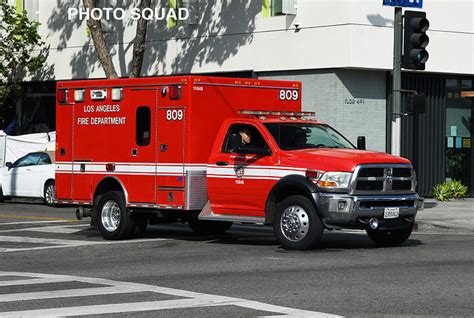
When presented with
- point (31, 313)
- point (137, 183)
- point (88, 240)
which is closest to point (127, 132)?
point (137, 183)

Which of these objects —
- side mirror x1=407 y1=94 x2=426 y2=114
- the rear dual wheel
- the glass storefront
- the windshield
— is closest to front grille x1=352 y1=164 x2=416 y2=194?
the windshield

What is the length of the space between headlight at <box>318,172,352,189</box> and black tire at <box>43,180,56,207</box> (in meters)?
15.0

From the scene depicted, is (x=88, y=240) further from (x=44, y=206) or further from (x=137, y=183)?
(x=44, y=206)

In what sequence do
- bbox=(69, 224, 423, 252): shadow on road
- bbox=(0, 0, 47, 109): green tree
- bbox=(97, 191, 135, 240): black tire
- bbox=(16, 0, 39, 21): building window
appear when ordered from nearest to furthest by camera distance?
bbox=(69, 224, 423, 252): shadow on road
bbox=(97, 191, 135, 240): black tire
bbox=(0, 0, 47, 109): green tree
bbox=(16, 0, 39, 21): building window

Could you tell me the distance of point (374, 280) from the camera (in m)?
12.6

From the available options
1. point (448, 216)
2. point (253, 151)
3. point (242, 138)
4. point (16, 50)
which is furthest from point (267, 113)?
point (16, 50)

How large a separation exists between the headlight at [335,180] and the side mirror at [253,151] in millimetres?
1134

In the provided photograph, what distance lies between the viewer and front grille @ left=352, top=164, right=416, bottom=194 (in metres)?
15.9

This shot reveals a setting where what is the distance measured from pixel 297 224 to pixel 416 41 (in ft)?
23.8

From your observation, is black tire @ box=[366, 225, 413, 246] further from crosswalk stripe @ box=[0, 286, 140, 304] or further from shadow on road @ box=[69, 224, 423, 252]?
crosswalk stripe @ box=[0, 286, 140, 304]

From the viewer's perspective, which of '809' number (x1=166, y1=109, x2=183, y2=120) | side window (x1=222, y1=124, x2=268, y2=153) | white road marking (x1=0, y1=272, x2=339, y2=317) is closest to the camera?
A: white road marking (x1=0, y1=272, x2=339, y2=317)

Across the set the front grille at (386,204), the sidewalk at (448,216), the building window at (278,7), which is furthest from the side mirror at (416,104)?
the building window at (278,7)

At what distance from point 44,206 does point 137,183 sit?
1243 cm

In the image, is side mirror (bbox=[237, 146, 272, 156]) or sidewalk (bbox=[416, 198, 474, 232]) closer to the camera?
side mirror (bbox=[237, 146, 272, 156])
